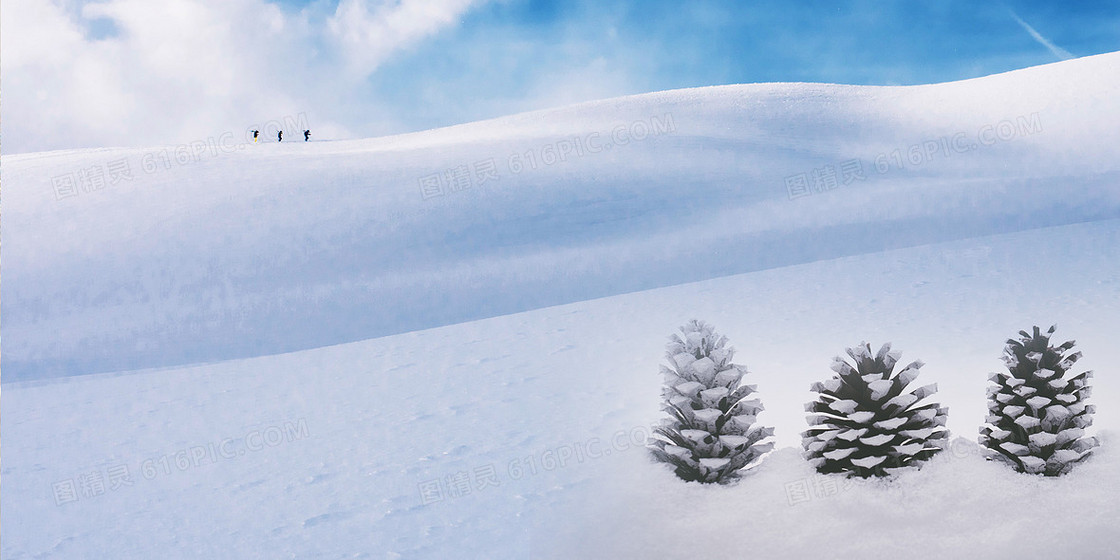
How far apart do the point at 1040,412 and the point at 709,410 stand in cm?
123

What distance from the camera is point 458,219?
463 inches

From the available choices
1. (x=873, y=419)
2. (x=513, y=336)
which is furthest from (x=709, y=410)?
(x=513, y=336)

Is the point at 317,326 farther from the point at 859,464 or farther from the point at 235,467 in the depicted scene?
the point at 859,464

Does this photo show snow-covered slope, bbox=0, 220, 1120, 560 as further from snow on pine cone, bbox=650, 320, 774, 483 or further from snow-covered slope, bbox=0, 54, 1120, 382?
snow-covered slope, bbox=0, 54, 1120, 382

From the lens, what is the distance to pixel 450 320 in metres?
8.05

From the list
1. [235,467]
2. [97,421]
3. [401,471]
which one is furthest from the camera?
[97,421]

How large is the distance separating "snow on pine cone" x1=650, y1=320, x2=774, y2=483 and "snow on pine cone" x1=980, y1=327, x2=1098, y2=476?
2.90 feet

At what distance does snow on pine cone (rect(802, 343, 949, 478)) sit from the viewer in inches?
119

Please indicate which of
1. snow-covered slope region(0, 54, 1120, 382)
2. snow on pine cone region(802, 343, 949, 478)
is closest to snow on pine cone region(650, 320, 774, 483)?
snow on pine cone region(802, 343, 949, 478)

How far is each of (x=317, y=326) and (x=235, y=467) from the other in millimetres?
4011

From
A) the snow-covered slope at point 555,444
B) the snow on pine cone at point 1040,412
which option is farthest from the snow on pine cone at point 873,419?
the snow on pine cone at point 1040,412

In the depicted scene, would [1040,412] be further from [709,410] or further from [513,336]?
[513,336]

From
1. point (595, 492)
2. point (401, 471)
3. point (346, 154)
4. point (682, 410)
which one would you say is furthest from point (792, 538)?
point (346, 154)

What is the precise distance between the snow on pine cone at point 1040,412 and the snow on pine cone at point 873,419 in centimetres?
23
